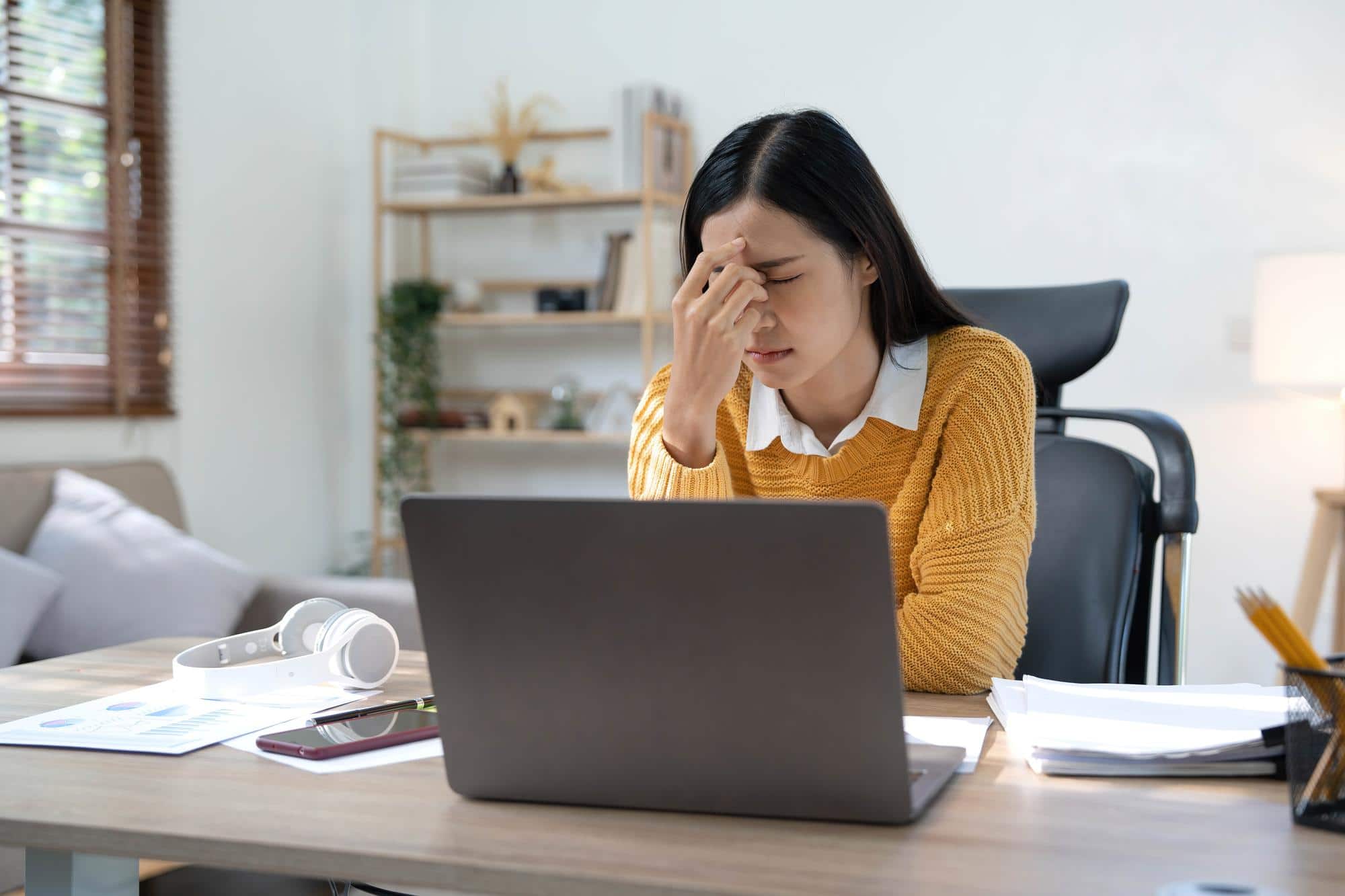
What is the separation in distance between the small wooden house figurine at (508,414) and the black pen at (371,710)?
119 inches

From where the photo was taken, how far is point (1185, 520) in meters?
1.57

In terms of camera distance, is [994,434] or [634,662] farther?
[994,434]

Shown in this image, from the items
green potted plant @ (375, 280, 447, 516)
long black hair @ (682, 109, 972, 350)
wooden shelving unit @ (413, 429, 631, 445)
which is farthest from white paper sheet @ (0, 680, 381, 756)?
green potted plant @ (375, 280, 447, 516)

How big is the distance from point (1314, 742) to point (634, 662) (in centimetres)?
39

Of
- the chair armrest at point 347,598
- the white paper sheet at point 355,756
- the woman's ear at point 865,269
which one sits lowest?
the chair armrest at point 347,598

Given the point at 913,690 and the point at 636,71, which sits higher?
the point at 636,71

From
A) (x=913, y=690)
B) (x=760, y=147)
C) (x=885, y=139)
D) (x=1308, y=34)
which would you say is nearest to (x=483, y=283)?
(x=885, y=139)

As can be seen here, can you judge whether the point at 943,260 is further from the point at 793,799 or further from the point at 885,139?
the point at 793,799

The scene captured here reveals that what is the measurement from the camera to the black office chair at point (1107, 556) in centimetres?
155

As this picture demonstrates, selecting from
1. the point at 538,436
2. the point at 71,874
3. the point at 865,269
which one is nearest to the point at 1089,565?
the point at 865,269

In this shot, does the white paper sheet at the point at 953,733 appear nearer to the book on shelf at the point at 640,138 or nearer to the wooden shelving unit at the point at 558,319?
the wooden shelving unit at the point at 558,319

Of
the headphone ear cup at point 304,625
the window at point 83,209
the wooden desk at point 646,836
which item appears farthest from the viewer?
the window at point 83,209

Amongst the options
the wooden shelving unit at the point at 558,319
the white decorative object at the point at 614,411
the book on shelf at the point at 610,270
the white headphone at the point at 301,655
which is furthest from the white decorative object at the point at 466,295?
the white headphone at the point at 301,655

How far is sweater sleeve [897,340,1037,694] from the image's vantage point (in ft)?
3.94
